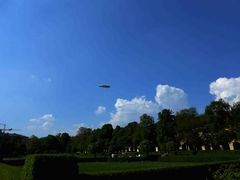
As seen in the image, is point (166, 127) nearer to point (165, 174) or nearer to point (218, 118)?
point (218, 118)

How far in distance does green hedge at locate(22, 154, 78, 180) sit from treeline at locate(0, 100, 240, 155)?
6163cm

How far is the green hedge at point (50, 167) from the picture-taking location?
21.9 meters

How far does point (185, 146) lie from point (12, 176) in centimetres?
8729

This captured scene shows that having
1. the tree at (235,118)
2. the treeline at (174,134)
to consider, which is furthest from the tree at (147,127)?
the tree at (235,118)

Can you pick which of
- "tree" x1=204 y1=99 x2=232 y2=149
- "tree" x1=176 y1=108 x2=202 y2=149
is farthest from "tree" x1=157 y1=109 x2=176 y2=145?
"tree" x1=204 y1=99 x2=232 y2=149

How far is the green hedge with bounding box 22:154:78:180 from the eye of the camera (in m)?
21.9

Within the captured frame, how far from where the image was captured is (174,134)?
102 m

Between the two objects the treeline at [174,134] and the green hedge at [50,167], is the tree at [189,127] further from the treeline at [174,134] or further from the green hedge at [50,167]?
the green hedge at [50,167]

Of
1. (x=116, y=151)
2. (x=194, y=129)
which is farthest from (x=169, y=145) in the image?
(x=116, y=151)

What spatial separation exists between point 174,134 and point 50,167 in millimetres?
82456

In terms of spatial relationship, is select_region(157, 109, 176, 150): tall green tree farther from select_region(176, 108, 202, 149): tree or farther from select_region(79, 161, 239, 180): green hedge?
select_region(79, 161, 239, 180): green hedge

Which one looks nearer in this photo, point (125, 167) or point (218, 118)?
point (125, 167)

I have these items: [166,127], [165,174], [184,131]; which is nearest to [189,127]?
[184,131]

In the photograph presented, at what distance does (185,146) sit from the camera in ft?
355
